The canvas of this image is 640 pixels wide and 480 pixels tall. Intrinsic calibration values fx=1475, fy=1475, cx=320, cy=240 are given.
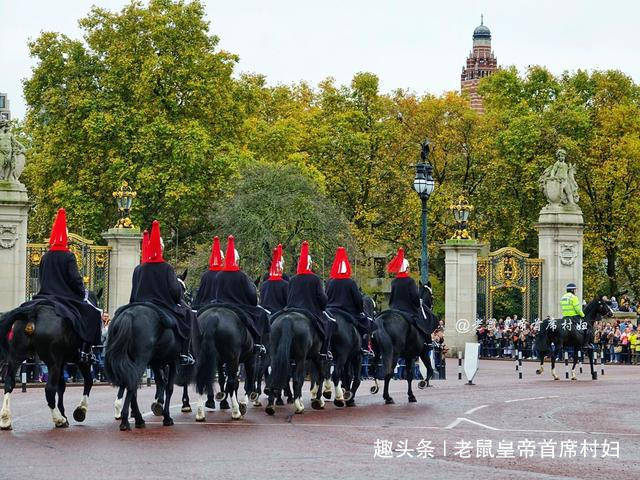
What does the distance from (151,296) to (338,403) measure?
4.92 m

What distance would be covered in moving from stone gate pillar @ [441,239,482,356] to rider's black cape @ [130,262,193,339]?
25.9 m

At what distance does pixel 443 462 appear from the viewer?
1536 centimetres

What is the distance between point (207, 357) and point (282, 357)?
4.58 feet

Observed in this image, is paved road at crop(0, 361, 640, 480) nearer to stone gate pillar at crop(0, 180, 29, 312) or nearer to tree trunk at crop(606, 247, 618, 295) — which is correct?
stone gate pillar at crop(0, 180, 29, 312)

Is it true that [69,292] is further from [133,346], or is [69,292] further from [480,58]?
[480,58]

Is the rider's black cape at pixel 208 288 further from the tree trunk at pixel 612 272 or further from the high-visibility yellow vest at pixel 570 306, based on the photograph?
the tree trunk at pixel 612 272

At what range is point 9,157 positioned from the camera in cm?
3556

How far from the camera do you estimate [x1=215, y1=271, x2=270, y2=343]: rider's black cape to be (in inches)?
817

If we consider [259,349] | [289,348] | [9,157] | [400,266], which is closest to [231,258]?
[259,349]

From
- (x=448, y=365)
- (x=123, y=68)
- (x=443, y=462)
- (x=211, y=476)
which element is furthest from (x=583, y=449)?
(x=123, y=68)

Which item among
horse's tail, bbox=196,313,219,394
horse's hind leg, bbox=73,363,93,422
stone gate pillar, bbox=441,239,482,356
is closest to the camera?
horse's hind leg, bbox=73,363,93,422

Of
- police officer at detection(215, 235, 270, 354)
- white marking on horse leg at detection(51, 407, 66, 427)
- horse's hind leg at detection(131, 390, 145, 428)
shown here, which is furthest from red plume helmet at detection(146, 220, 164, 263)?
white marking on horse leg at detection(51, 407, 66, 427)

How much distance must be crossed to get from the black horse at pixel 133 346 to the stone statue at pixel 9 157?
1768 cm

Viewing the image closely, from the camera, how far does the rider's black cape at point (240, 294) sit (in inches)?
817
